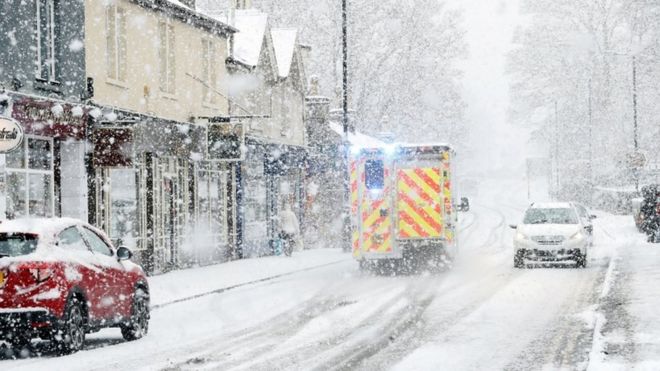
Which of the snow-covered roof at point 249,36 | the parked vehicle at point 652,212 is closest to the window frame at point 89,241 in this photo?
the snow-covered roof at point 249,36

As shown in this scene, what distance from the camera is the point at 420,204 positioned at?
26234 millimetres

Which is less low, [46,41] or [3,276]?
[46,41]

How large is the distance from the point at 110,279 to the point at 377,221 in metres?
12.5

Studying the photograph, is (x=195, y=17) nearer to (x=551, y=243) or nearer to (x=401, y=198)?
(x=401, y=198)

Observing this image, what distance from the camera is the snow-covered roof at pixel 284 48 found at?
40.7 metres

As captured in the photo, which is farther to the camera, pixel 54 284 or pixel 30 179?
pixel 30 179

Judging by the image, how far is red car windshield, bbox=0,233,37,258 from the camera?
13.1m

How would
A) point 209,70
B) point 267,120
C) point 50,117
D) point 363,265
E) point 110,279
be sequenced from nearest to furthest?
point 110,279
point 50,117
point 363,265
point 209,70
point 267,120

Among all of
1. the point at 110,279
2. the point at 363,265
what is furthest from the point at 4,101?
the point at 363,265

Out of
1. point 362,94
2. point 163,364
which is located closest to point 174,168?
point 163,364

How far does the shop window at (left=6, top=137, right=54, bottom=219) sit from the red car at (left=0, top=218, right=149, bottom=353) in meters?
7.63

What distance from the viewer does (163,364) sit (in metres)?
12.2

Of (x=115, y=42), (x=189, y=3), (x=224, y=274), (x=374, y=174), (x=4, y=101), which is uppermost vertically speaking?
(x=189, y=3)

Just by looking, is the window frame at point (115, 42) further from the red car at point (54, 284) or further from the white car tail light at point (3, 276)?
the white car tail light at point (3, 276)
